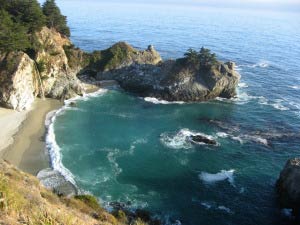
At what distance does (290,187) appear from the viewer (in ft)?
151

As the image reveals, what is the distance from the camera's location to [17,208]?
14805 millimetres

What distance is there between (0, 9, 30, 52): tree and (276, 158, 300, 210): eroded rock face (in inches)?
2139

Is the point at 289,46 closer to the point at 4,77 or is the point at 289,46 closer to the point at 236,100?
the point at 236,100

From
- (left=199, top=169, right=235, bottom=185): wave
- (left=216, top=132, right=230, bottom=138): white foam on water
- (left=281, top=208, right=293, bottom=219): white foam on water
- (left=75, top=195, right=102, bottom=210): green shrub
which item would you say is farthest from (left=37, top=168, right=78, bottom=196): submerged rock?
(left=216, top=132, right=230, bottom=138): white foam on water

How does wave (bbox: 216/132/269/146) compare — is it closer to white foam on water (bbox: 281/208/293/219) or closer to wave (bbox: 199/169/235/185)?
wave (bbox: 199/169/235/185)

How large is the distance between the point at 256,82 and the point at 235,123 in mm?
31490

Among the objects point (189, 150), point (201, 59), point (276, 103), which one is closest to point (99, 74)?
point (201, 59)

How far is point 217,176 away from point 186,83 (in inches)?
1388

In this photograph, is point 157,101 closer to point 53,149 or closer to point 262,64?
point 53,149

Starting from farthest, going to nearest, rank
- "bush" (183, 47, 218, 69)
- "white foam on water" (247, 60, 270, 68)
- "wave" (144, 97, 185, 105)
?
"white foam on water" (247, 60, 270, 68) → "bush" (183, 47, 218, 69) → "wave" (144, 97, 185, 105)

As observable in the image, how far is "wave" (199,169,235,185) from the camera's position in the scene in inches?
2032

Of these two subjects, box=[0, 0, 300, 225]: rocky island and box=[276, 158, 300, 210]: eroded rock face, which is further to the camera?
box=[0, 0, 300, 225]: rocky island

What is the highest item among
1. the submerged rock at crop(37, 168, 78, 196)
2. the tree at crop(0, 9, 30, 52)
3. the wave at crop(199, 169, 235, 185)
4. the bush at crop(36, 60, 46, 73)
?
the tree at crop(0, 9, 30, 52)

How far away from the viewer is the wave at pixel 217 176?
2032 inches
